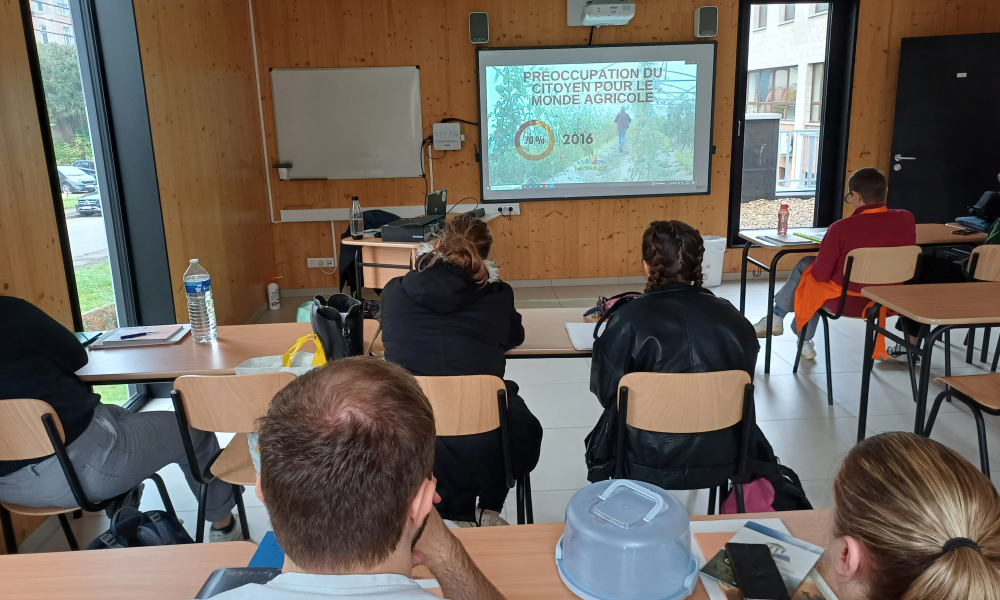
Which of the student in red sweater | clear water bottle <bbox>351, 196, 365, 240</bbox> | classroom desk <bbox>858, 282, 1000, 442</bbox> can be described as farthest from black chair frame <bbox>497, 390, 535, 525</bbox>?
clear water bottle <bbox>351, 196, 365, 240</bbox>

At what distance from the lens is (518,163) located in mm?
5918

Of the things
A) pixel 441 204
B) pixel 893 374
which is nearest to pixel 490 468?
pixel 893 374

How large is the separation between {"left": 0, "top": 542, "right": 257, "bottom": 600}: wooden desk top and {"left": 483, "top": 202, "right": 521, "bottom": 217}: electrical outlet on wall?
16.1ft

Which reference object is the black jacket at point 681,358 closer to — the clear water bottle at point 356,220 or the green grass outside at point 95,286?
the green grass outside at point 95,286

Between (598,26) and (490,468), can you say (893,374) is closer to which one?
(490,468)

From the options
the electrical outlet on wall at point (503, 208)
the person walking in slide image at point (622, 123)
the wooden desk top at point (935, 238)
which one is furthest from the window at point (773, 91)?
the electrical outlet on wall at point (503, 208)

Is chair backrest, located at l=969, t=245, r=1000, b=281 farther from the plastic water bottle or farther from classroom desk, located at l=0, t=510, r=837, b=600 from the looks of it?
classroom desk, located at l=0, t=510, r=837, b=600

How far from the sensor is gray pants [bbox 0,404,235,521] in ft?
6.40

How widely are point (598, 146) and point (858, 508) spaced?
533 centimetres

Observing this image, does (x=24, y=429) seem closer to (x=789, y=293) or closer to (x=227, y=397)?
(x=227, y=397)

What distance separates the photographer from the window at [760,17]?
5816 millimetres

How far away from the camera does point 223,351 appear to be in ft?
8.09

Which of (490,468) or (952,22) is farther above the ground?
(952,22)

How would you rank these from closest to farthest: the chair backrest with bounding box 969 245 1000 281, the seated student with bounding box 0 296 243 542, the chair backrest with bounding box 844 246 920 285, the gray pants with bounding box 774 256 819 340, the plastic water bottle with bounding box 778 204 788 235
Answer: the seated student with bounding box 0 296 243 542 < the chair backrest with bounding box 969 245 1000 281 < the chair backrest with bounding box 844 246 920 285 < the gray pants with bounding box 774 256 819 340 < the plastic water bottle with bounding box 778 204 788 235
